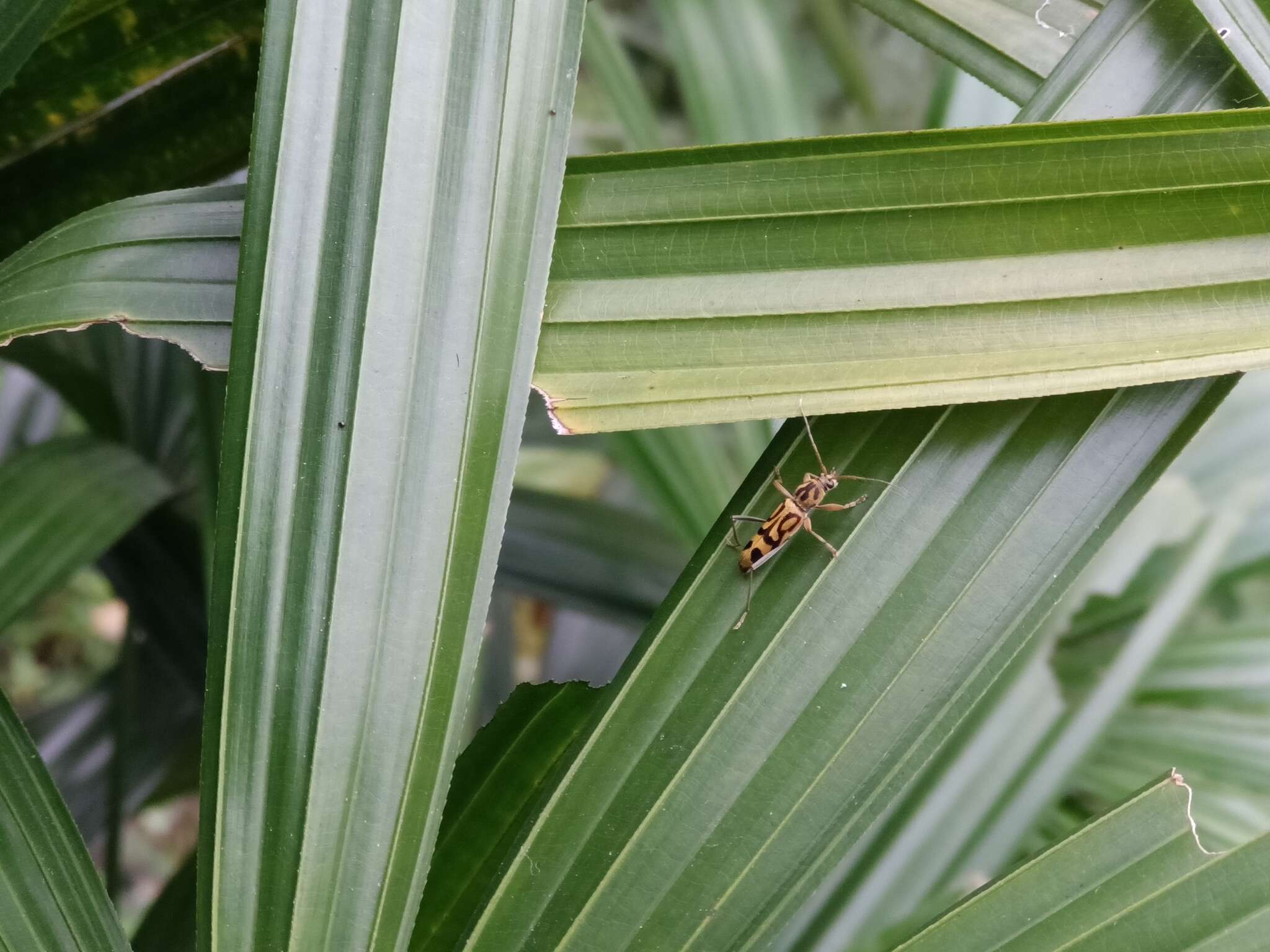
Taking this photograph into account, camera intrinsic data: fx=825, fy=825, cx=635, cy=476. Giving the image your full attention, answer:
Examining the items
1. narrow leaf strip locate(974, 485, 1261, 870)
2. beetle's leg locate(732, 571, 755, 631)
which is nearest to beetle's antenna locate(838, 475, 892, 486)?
beetle's leg locate(732, 571, 755, 631)

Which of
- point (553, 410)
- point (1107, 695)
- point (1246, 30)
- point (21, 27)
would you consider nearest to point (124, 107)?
point (21, 27)

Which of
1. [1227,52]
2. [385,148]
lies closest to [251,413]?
[385,148]

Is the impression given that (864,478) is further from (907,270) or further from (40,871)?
(40,871)

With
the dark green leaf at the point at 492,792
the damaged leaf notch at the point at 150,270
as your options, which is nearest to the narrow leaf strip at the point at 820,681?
the dark green leaf at the point at 492,792

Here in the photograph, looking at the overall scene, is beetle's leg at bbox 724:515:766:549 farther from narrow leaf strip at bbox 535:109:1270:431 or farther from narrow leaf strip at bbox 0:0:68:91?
narrow leaf strip at bbox 0:0:68:91

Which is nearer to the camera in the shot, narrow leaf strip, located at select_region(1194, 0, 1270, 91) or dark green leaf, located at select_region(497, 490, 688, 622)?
narrow leaf strip, located at select_region(1194, 0, 1270, 91)

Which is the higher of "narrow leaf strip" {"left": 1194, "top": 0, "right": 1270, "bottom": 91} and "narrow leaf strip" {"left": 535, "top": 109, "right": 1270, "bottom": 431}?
"narrow leaf strip" {"left": 1194, "top": 0, "right": 1270, "bottom": 91}

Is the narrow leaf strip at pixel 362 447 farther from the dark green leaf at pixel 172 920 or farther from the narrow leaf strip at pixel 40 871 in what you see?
the dark green leaf at pixel 172 920
